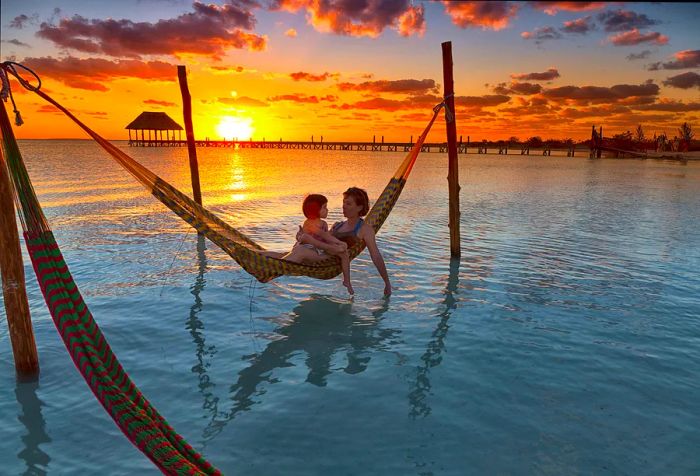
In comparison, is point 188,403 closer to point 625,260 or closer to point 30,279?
point 30,279

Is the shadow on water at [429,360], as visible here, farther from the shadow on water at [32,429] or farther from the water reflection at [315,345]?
the shadow on water at [32,429]

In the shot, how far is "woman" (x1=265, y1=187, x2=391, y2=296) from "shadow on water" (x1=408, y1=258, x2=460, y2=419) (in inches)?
30.5

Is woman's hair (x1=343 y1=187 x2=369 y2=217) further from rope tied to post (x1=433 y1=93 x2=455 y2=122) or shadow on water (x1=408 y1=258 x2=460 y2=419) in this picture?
rope tied to post (x1=433 y1=93 x2=455 y2=122)

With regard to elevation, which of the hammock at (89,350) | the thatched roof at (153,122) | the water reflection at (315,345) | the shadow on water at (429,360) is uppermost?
the thatched roof at (153,122)

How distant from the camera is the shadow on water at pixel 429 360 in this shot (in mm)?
3307

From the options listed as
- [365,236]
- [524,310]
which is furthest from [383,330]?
[524,310]

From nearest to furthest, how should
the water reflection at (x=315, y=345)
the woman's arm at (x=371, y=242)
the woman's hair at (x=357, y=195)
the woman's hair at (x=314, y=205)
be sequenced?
the water reflection at (x=315, y=345) < the woman's hair at (x=314, y=205) < the woman's hair at (x=357, y=195) < the woman's arm at (x=371, y=242)

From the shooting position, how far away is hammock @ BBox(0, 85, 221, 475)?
194 cm

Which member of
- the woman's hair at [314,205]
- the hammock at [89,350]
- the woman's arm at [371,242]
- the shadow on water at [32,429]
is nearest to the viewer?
the hammock at [89,350]

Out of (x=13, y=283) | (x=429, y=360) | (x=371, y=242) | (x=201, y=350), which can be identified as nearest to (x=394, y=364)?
(x=429, y=360)

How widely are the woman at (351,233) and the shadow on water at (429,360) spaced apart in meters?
0.77

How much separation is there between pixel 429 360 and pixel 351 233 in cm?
196

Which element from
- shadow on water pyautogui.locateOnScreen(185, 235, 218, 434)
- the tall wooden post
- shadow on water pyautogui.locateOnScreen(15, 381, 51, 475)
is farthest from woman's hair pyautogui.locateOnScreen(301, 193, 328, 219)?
shadow on water pyautogui.locateOnScreen(15, 381, 51, 475)

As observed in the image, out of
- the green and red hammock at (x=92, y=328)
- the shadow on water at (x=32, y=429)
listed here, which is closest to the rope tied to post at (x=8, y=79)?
the green and red hammock at (x=92, y=328)
